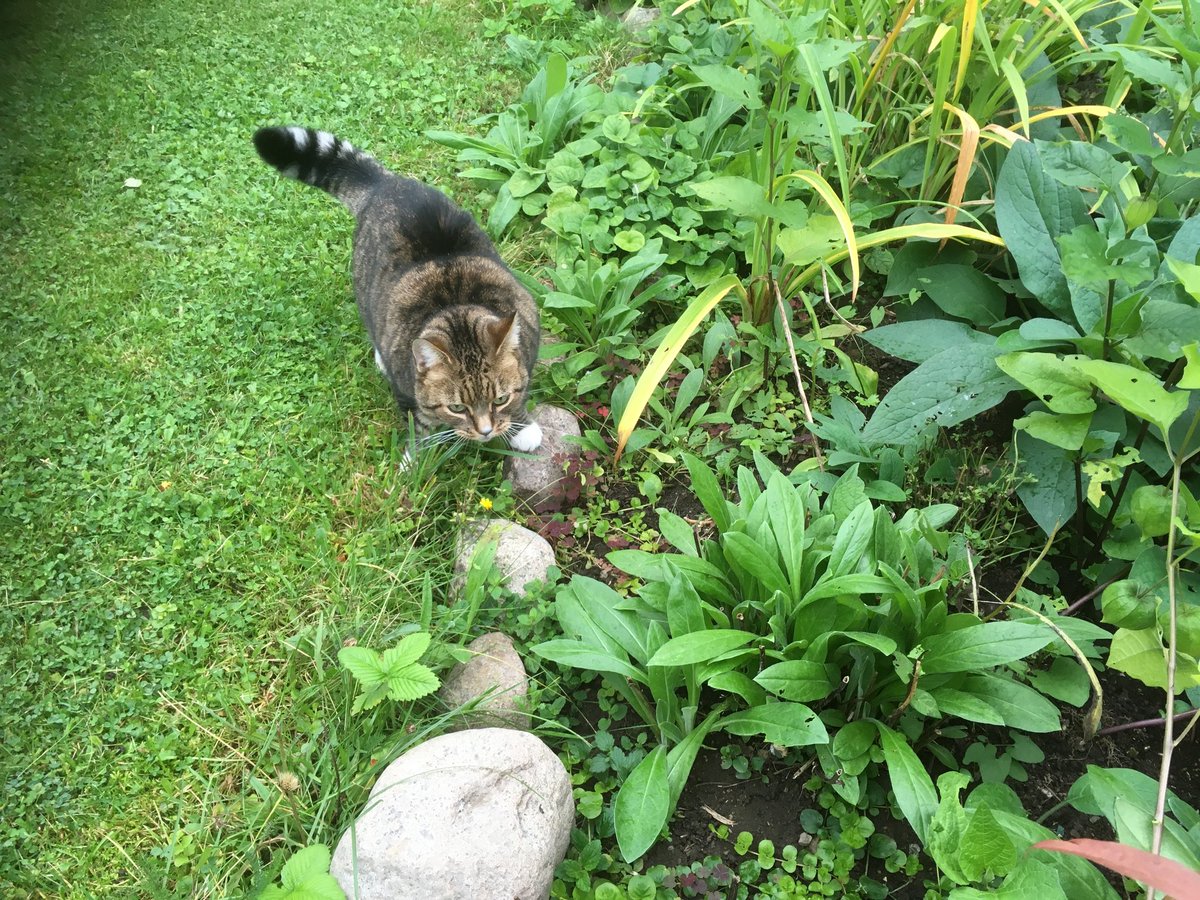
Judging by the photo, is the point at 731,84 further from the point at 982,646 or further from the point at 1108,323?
the point at 982,646

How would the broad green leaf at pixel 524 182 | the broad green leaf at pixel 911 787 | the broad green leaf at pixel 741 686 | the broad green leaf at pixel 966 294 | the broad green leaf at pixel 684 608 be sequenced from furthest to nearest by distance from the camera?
the broad green leaf at pixel 524 182, the broad green leaf at pixel 966 294, the broad green leaf at pixel 684 608, the broad green leaf at pixel 741 686, the broad green leaf at pixel 911 787

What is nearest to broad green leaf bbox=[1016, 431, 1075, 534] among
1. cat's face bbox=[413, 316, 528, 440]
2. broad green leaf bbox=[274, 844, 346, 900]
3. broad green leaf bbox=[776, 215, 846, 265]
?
broad green leaf bbox=[776, 215, 846, 265]

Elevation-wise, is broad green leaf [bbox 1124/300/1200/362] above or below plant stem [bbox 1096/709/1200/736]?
above

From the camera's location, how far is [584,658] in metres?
2.01

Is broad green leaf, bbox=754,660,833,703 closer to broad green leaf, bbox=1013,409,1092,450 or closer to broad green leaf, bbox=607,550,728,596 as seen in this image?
broad green leaf, bbox=607,550,728,596

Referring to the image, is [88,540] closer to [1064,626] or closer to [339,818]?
[339,818]

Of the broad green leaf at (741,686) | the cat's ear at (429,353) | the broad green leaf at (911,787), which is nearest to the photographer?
the broad green leaf at (911,787)

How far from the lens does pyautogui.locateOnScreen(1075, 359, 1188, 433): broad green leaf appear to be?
167cm

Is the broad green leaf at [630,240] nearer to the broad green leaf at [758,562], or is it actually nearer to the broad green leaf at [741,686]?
the broad green leaf at [758,562]

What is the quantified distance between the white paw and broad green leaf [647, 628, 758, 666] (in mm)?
1030

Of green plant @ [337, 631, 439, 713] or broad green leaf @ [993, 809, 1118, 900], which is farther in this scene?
green plant @ [337, 631, 439, 713]

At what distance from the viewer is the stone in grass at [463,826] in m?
1.69

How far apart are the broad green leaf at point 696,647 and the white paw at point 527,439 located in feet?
3.38

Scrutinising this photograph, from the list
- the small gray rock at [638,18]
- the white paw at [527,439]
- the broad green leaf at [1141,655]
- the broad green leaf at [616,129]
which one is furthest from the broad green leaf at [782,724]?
the small gray rock at [638,18]
